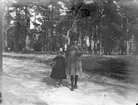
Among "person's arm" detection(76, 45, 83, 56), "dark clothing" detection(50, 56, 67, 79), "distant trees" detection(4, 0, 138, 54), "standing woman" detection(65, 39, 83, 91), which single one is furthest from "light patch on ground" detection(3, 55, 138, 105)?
"person's arm" detection(76, 45, 83, 56)

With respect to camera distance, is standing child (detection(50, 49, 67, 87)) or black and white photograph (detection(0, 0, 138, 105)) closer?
black and white photograph (detection(0, 0, 138, 105))

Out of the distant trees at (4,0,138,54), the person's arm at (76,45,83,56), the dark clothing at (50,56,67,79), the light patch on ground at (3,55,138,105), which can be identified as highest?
the distant trees at (4,0,138,54)

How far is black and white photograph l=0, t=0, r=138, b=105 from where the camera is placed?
208 inches

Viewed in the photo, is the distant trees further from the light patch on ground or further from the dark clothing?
the light patch on ground

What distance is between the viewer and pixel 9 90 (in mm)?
5355

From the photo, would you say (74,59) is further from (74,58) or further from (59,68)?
(59,68)

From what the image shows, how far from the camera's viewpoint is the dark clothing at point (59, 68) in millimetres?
6578

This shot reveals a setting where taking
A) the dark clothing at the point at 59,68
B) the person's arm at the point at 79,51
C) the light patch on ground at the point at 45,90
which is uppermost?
the person's arm at the point at 79,51

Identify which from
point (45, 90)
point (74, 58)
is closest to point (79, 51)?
point (74, 58)

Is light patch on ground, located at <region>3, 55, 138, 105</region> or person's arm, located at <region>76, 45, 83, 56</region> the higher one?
person's arm, located at <region>76, 45, 83, 56</region>

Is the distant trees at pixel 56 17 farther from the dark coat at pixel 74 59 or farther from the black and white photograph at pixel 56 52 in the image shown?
the dark coat at pixel 74 59

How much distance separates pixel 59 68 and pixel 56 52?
20.6 inches

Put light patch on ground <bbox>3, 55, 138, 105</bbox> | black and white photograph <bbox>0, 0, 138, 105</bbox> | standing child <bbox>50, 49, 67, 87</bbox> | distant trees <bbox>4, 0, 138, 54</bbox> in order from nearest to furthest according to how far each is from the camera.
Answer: light patch on ground <bbox>3, 55, 138, 105</bbox> < black and white photograph <bbox>0, 0, 138, 105</bbox> < distant trees <bbox>4, 0, 138, 54</bbox> < standing child <bbox>50, 49, 67, 87</bbox>

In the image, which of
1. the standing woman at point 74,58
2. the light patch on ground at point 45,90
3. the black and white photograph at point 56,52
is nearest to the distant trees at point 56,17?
the black and white photograph at point 56,52
